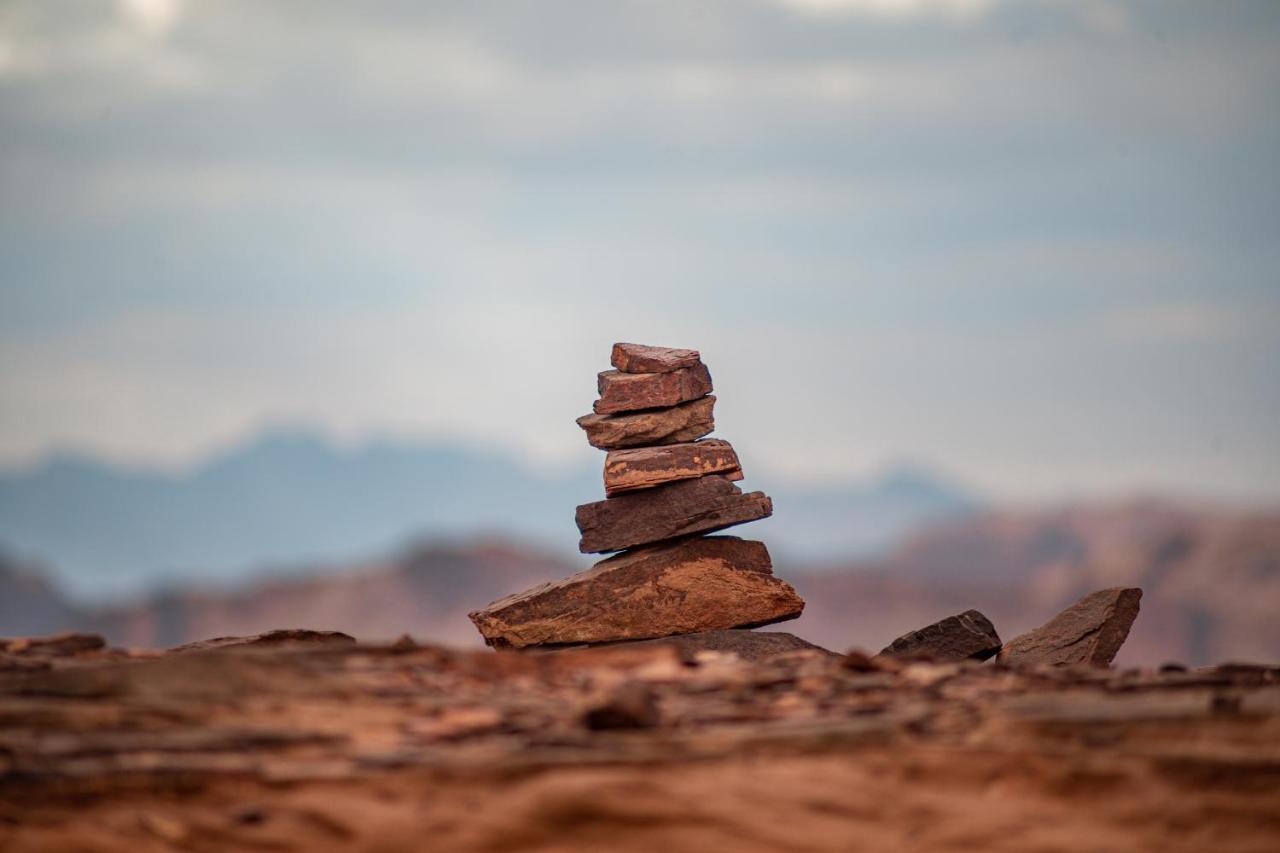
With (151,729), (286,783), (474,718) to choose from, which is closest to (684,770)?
(474,718)

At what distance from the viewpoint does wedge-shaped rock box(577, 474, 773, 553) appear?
13.0 meters

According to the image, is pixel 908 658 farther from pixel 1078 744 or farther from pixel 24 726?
pixel 24 726

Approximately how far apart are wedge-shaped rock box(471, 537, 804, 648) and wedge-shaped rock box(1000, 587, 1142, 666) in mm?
2094

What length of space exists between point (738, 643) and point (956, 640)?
1924 mm

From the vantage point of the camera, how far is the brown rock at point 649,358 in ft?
42.6

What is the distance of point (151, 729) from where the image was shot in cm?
644

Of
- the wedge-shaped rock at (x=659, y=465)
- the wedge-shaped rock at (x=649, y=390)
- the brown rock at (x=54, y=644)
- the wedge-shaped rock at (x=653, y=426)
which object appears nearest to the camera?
the brown rock at (x=54, y=644)

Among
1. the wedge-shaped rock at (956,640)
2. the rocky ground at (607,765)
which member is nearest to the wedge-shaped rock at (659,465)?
the wedge-shaped rock at (956,640)

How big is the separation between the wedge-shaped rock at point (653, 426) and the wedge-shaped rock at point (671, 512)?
45 cm

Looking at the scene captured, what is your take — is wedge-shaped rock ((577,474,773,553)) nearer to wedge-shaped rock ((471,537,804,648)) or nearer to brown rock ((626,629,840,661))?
wedge-shaped rock ((471,537,804,648))

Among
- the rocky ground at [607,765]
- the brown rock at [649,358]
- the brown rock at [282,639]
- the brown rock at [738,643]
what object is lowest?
the rocky ground at [607,765]

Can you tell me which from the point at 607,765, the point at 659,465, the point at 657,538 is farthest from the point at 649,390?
the point at 607,765

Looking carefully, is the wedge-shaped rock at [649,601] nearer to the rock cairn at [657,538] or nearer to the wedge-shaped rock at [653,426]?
the rock cairn at [657,538]

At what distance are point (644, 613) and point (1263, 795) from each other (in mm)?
7373
